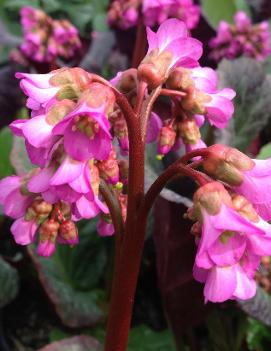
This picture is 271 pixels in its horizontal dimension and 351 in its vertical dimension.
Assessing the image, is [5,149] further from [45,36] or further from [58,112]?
[58,112]

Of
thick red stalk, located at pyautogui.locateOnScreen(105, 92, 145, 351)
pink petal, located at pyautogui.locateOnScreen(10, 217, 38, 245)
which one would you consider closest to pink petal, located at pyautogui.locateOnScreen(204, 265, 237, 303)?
thick red stalk, located at pyautogui.locateOnScreen(105, 92, 145, 351)

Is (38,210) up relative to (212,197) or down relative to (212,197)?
down

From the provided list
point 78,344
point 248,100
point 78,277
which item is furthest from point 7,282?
point 248,100

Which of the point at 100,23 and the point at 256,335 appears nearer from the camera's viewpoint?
the point at 256,335

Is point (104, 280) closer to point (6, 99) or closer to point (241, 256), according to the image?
point (6, 99)

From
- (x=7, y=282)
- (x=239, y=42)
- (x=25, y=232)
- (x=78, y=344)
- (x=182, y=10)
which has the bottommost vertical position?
(x=7, y=282)

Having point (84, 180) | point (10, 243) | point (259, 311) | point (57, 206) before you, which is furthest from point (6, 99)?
point (84, 180)

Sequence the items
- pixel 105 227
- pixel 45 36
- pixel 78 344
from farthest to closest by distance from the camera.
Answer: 1. pixel 45 36
2. pixel 78 344
3. pixel 105 227

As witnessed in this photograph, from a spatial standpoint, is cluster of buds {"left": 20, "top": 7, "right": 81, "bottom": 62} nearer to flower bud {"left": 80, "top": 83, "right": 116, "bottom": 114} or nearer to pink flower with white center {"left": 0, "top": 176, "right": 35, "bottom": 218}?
pink flower with white center {"left": 0, "top": 176, "right": 35, "bottom": 218}
